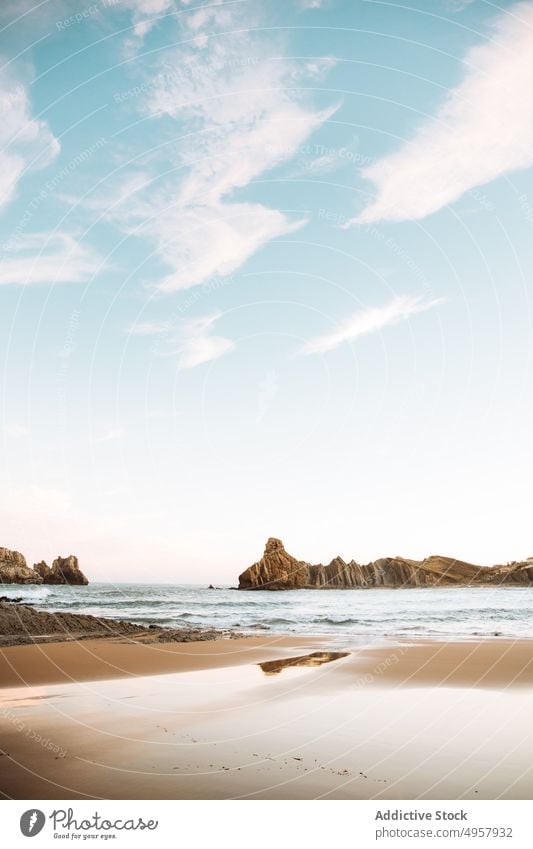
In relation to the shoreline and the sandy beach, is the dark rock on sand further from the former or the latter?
the sandy beach

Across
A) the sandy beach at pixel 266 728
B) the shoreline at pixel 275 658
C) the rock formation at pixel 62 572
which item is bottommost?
the rock formation at pixel 62 572

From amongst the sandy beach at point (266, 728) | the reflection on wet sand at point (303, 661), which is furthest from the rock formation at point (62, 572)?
the reflection on wet sand at point (303, 661)

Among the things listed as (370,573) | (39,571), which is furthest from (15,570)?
(370,573)

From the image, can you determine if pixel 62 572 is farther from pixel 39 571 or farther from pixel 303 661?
pixel 303 661

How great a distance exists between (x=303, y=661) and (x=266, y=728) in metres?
4.64

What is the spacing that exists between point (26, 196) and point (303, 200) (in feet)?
14.8

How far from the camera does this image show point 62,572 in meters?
72.1

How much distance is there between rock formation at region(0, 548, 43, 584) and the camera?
217 feet

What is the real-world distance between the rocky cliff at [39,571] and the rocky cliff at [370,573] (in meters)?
28.0

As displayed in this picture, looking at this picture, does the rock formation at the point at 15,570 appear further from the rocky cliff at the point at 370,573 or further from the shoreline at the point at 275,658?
the shoreline at the point at 275,658

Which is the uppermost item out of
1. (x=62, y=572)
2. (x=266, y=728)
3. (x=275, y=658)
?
(x=266, y=728)

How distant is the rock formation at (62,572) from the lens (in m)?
71.8
